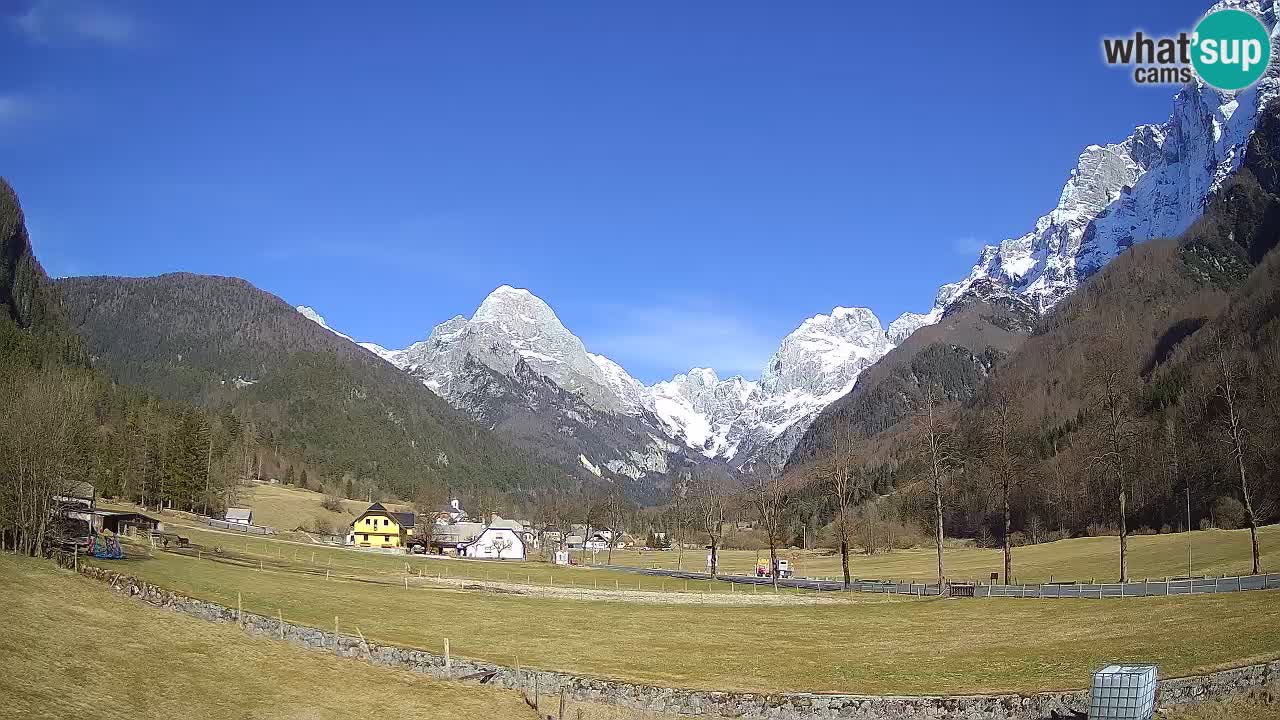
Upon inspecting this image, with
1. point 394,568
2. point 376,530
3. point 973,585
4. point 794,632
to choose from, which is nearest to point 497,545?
point 376,530

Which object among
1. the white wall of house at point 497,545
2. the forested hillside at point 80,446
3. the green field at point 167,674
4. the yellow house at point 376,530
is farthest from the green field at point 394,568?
the yellow house at point 376,530

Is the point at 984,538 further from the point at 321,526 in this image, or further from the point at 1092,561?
the point at 321,526

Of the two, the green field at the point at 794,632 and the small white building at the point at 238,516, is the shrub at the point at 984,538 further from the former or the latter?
the small white building at the point at 238,516

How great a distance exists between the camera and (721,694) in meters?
39.8

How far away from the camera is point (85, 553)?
70.4 m

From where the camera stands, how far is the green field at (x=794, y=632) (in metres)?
41.5

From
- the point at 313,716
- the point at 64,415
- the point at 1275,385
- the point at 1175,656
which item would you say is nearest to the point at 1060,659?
the point at 1175,656

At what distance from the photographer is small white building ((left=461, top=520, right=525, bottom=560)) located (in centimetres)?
18050

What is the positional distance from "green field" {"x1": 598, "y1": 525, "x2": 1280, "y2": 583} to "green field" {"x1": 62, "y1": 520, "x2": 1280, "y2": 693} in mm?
24593

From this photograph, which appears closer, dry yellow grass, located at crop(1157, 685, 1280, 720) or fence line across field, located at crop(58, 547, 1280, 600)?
dry yellow grass, located at crop(1157, 685, 1280, 720)

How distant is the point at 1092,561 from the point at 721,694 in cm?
7853

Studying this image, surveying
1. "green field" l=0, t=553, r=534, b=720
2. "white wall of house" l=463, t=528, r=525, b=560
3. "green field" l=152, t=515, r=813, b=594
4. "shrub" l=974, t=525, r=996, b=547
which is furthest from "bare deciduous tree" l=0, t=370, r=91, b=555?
"shrub" l=974, t=525, r=996, b=547

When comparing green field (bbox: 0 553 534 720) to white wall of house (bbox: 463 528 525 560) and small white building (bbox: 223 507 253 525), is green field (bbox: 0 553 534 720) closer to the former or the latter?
small white building (bbox: 223 507 253 525)

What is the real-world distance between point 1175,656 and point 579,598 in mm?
54203
